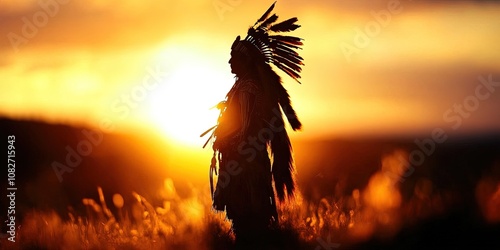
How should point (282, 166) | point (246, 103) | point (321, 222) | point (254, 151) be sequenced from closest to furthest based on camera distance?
point (246, 103) < point (254, 151) < point (282, 166) < point (321, 222)

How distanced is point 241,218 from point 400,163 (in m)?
3.60

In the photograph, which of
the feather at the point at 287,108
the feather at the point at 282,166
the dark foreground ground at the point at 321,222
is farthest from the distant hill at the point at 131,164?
the feather at the point at 287,108

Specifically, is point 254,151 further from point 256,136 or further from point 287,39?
point 287,39

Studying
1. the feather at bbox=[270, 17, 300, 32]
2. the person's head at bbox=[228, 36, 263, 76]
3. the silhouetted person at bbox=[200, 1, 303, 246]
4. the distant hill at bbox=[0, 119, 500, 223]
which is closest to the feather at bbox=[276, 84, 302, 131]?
the silhouetted person at bbox=[200, 1, 303, 246]

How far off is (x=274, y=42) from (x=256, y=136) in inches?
57.0

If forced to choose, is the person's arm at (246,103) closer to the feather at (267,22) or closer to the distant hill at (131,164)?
the feather at (267,22)

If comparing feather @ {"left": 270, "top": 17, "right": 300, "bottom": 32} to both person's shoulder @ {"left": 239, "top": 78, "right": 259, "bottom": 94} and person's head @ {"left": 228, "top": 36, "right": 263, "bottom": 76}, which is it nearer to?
person's head @ {"left": 228, "top": 36, "right": 263, "bottom": 76}

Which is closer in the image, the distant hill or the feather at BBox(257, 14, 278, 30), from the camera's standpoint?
the feather at BBox(257, 14, 278, 30)

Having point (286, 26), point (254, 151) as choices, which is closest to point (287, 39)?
point (286, 26)

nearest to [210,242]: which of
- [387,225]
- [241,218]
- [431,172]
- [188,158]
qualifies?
[241,218]

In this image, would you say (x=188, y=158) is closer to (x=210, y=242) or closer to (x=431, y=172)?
(x=431, y=172)

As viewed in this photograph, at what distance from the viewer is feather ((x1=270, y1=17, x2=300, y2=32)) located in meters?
10.2

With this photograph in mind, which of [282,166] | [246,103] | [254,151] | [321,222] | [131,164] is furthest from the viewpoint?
[131,164]

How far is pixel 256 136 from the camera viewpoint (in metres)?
10.0
